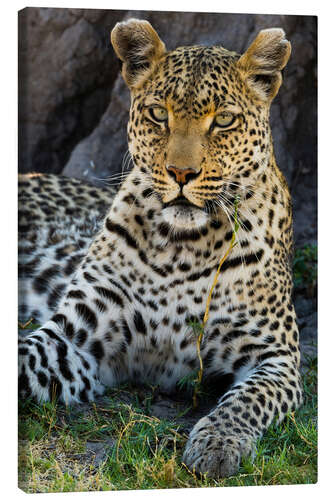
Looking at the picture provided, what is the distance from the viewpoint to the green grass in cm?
384

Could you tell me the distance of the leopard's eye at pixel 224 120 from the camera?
4.16 m

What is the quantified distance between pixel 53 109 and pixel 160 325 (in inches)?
55.7

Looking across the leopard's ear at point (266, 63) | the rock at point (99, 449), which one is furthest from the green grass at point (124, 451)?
the leopard's ear at point (266, 63)

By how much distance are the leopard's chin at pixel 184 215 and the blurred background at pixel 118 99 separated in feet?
2.80

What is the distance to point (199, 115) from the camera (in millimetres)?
4129

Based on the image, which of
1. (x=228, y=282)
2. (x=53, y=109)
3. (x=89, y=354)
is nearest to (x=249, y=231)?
(x=228, y=282)

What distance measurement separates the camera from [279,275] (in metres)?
4.55

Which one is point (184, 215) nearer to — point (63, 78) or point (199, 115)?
point (199, 115)

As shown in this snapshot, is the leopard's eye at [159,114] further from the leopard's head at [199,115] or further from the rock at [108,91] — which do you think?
the rock at [108,91]

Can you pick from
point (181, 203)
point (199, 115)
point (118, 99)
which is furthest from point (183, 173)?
point (118, 99)

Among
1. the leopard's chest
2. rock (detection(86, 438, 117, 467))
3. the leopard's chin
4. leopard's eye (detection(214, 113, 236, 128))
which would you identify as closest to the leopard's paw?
rock (detection(86, 438, 117, 467))

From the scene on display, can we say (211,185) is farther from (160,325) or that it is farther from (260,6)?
(260,6)

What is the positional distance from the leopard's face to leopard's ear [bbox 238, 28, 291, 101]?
43 millimetres

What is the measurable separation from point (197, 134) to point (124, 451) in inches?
56.6
